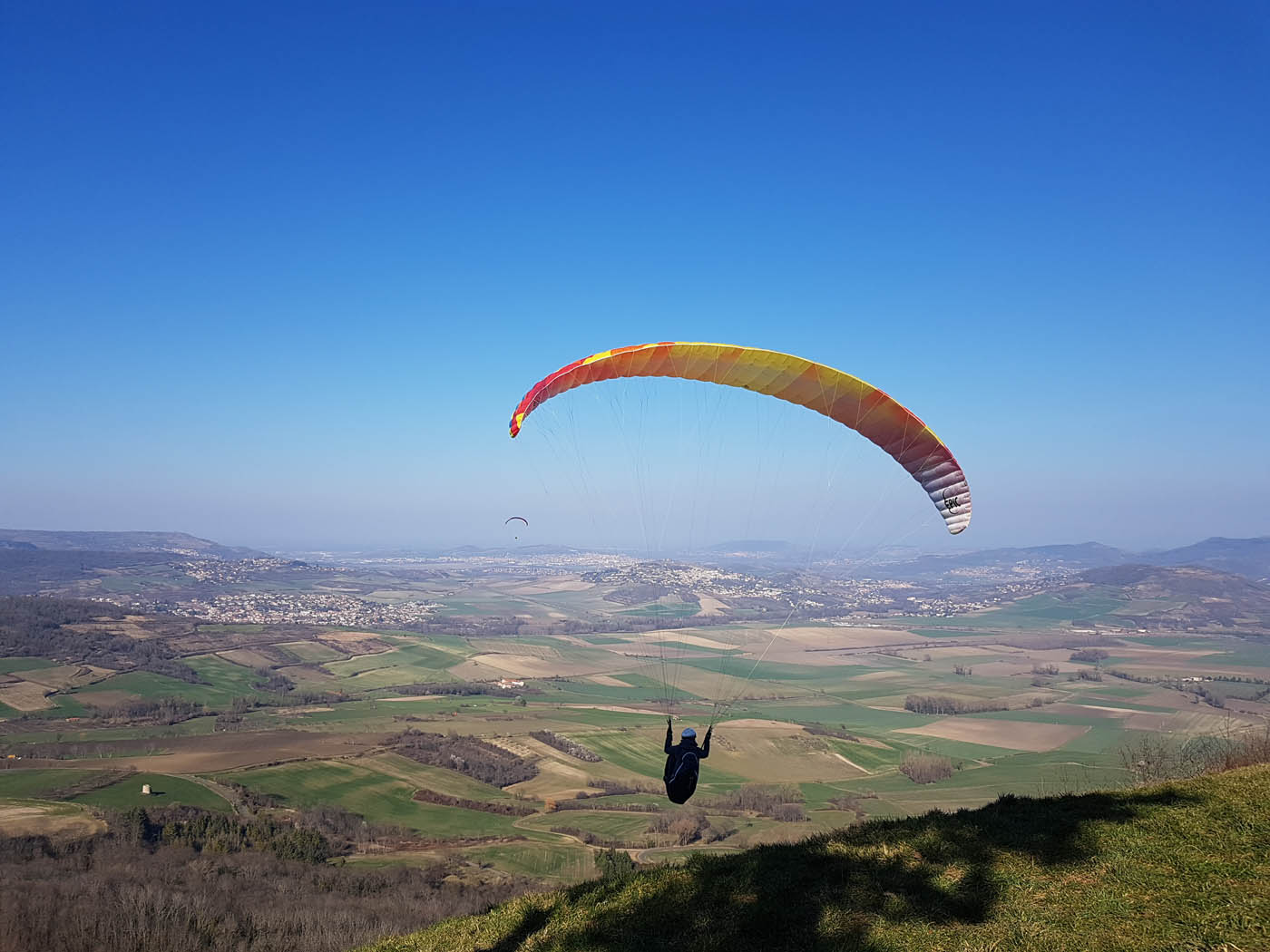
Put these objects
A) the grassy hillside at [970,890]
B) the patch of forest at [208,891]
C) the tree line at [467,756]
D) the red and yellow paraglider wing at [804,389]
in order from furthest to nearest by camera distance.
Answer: the tree line at [467,756], the patch of forest at [208,891], the red and yellow paraglider wing at [804,389], the grassy hillside at [970,890]

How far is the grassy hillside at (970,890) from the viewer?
6.03 m

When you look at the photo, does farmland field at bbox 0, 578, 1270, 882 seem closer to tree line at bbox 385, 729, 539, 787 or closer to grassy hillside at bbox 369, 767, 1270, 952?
tree line at bbox 385, 729, 539, 787

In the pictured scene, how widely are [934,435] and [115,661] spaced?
12222cm

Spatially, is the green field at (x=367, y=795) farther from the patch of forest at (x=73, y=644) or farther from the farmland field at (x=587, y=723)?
the patch of forest at (x=73, y=644)

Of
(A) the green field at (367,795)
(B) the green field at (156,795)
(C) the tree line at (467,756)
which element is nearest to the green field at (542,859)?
(A) the green field at (367,795)

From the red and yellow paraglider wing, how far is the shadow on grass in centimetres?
619

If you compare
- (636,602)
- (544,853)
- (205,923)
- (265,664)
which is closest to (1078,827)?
(205,923)

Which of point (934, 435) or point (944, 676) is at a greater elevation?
point (934, 435)

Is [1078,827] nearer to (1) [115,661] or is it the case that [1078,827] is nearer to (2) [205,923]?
(2) [205,923]

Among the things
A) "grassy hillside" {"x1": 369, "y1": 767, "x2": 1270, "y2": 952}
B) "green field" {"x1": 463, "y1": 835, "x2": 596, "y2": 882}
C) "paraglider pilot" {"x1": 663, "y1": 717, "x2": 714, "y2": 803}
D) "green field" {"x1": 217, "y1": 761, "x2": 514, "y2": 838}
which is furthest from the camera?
"green field" {"x1": 217, "y1": 761, "x2": 514, "y2": 838}

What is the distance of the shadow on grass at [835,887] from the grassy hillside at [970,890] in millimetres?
19

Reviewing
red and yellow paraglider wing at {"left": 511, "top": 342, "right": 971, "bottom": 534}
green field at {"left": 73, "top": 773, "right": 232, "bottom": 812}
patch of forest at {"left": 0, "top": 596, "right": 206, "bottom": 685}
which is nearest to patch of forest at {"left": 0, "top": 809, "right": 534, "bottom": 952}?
green field at {"left": 73, "top": 773, "right": 232, "bottom": 812}

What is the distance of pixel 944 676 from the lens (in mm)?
94312

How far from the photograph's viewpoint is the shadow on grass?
6.66 metres
